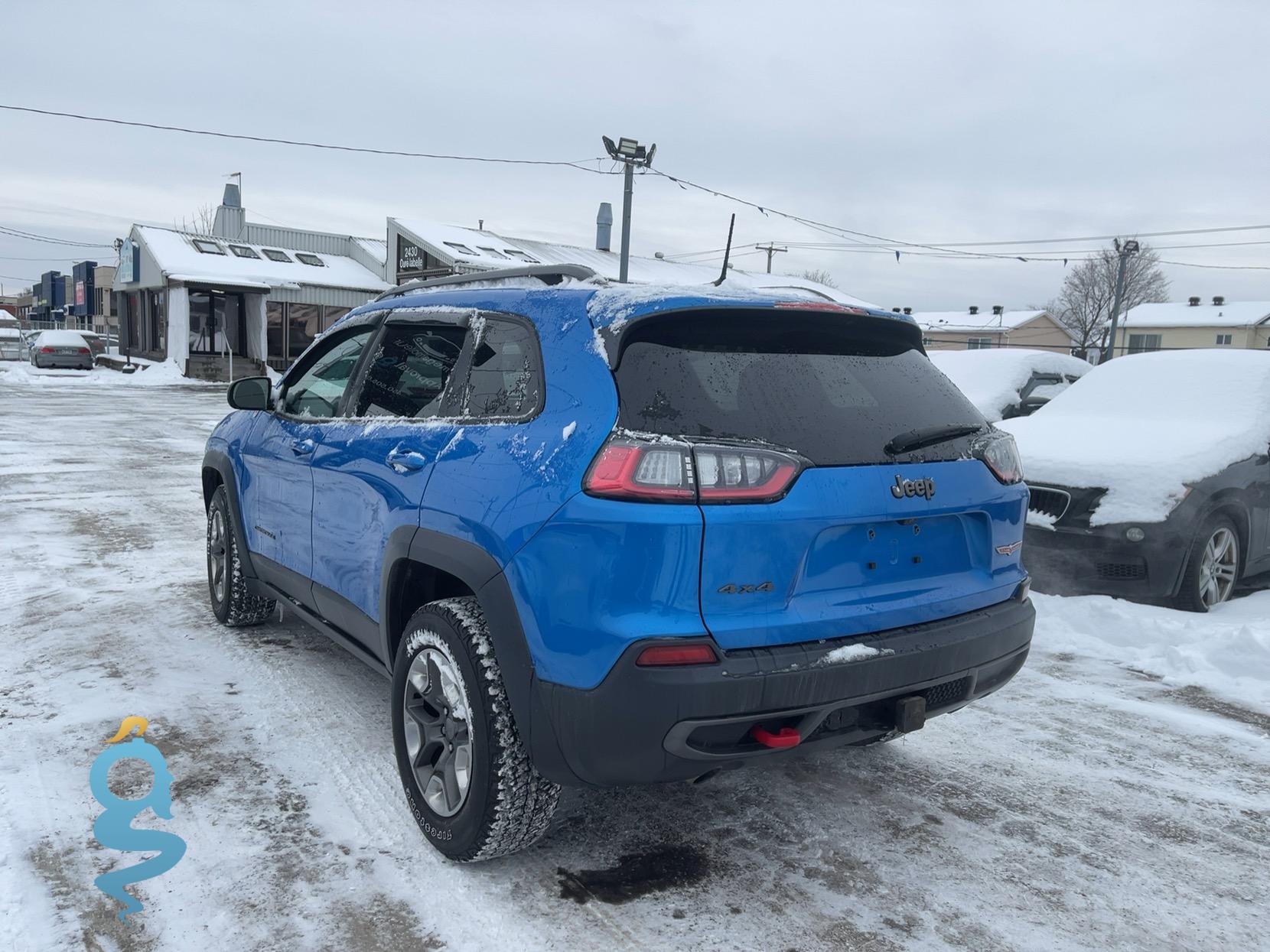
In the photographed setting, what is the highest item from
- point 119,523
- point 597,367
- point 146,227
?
point 146,227

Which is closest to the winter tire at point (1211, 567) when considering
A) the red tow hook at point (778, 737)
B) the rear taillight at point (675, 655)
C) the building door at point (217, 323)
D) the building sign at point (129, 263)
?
the red tow hook at point (778, 737)

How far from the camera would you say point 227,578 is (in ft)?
16.3

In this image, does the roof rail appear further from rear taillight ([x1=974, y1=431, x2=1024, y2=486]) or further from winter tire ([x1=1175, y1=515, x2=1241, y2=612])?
winter tire ([x1=1175, y1=515, x2=1241, y2=612])

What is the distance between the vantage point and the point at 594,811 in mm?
3188

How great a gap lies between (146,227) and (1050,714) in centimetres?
3685

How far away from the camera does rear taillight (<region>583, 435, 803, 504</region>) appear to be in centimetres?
234

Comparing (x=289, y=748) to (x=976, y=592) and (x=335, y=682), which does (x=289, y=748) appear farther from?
(x=976, y=592)

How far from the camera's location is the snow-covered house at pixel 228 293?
31328 mm

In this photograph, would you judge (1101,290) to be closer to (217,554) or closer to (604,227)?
(604,227)

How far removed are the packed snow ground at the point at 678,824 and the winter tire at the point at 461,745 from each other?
163mm

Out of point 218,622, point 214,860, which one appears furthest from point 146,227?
point 214,860

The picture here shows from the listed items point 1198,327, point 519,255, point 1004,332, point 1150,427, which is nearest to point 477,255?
point 519,255

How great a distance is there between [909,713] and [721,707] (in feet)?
2.17

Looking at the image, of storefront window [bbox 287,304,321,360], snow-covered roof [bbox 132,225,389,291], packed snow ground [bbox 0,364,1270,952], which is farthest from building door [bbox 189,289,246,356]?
packed snow ground [bbox 0,364,1270,952]
